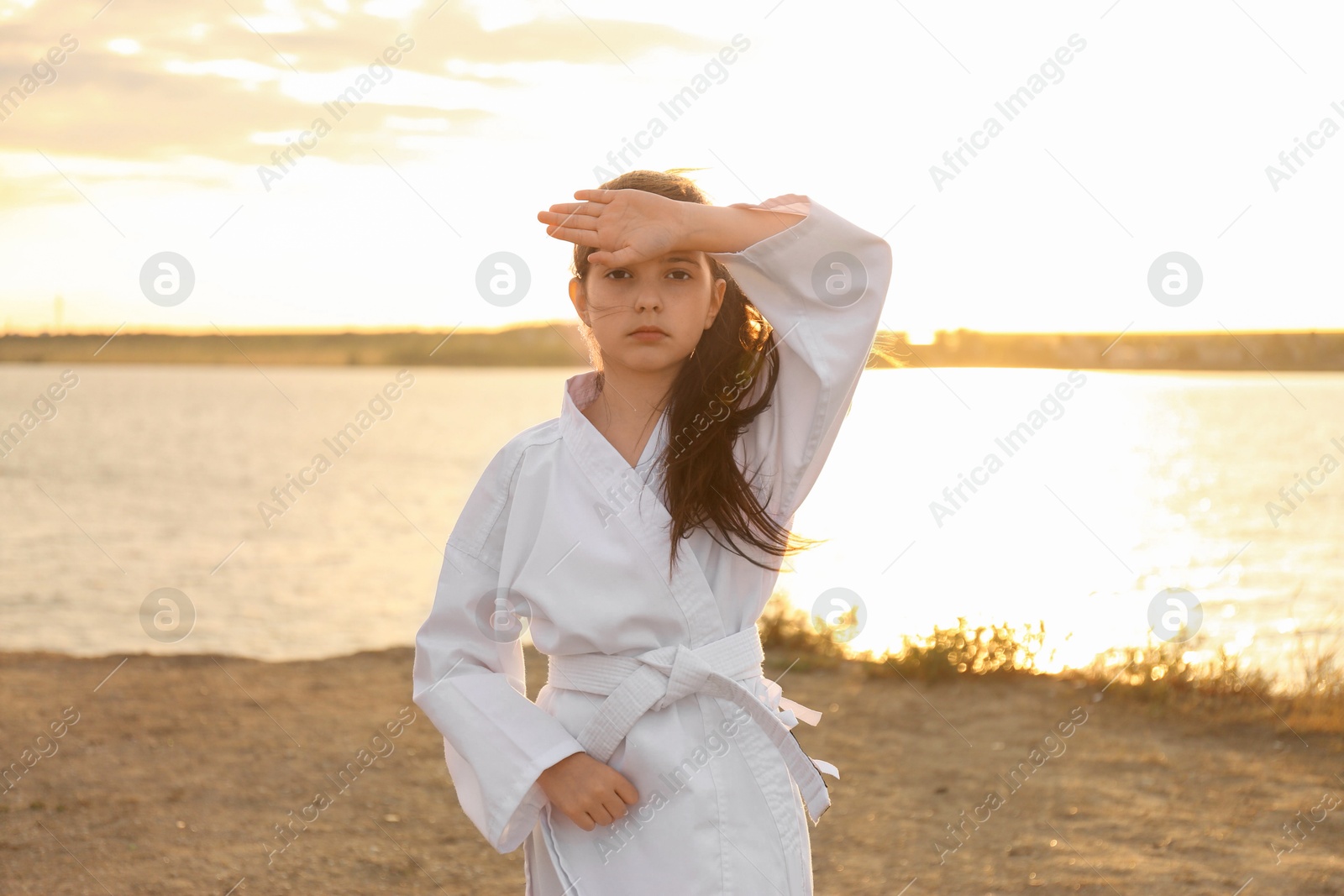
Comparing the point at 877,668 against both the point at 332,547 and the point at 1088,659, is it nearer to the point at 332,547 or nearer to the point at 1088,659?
the point at 1088,659

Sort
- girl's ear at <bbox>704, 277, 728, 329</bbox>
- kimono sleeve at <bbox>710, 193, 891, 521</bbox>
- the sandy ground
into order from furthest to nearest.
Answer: the sandy ground → girl's ear at <bbox>704, 277, 728, 329</bbox> → kimono sleeve at <bbox>710, 193, 891, 521</bbox>

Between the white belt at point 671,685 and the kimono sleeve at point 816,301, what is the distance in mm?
363

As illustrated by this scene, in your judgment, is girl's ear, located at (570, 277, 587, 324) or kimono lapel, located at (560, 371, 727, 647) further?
girl's ear, located at (570, 277, 587, 324)

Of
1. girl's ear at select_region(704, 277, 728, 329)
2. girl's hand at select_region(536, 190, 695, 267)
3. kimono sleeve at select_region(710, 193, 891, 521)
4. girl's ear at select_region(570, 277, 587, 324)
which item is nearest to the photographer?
girl's hand at select_region(536, 190, 695, 267)

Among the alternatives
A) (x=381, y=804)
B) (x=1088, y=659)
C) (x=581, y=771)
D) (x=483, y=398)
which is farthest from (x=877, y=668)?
(x=483, y=398)

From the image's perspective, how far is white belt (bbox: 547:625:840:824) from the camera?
1.88 m

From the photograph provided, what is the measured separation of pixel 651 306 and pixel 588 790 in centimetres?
87

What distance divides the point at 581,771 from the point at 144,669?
220 inches

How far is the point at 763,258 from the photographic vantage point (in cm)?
192

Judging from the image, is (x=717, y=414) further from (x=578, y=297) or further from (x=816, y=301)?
(x=578, y=297)

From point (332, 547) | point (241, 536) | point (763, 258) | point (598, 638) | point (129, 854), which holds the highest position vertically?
point (763, 258)

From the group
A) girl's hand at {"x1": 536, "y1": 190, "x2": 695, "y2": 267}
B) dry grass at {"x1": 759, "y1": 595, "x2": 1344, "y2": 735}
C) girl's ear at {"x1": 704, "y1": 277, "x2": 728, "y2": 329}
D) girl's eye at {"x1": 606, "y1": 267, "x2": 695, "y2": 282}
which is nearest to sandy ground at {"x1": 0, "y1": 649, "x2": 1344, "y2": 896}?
dry grass at {"x1": 759, "y1": 595, "x2": 1344, "y2": 735}

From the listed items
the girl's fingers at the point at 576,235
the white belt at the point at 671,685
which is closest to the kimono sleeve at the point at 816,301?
the girl's fingers at the point at 576,235

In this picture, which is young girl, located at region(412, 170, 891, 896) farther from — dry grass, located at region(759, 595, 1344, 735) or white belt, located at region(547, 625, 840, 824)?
dry grass, located at region(759, 595, 1344, 735)
